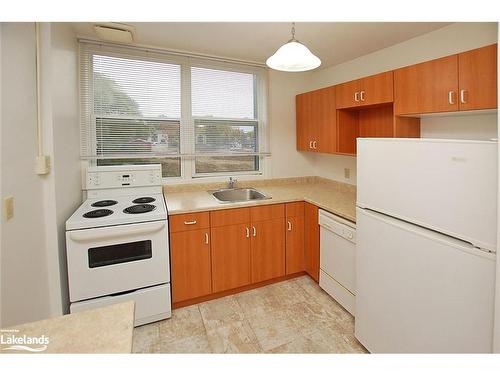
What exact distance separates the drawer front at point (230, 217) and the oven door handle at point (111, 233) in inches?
17.7

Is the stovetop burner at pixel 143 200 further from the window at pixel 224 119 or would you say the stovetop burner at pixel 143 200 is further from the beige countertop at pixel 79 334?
the beige countertop at pixel 79 334

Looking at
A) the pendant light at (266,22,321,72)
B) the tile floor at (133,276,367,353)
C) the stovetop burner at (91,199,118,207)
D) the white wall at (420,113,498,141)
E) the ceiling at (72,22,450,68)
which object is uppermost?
the ceiling at (72,22,450,68)

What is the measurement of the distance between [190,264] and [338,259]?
127cm

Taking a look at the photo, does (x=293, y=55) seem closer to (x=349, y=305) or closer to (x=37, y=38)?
(x=37, y=38)

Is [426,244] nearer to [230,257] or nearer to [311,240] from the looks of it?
[311,240]

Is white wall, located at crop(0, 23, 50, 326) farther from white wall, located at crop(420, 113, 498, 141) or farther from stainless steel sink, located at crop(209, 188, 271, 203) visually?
white wall, located at crop(420, 113, 498, 141)

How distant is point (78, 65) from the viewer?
2.38m

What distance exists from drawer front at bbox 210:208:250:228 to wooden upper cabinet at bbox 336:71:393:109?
1.38 m

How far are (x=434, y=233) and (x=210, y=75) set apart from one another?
2585 mm

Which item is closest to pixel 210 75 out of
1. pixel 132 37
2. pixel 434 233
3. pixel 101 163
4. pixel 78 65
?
pixel 132 37

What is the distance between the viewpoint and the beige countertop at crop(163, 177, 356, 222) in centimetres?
228

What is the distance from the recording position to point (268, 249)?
2574 mm

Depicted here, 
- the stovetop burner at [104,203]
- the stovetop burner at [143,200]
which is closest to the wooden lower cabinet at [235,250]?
the stovetop burner at [143,200]

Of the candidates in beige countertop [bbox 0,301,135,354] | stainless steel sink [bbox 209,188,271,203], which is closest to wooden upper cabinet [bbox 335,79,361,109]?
stainless steel sink [bbox 209,188,271,203]
